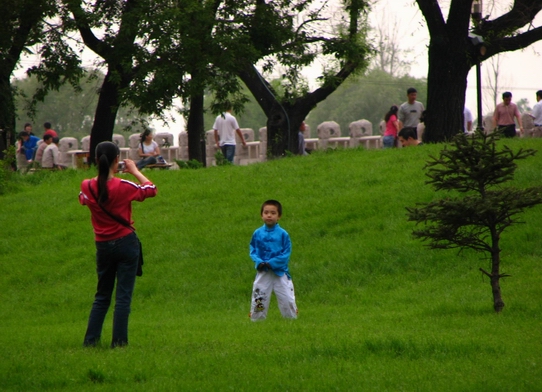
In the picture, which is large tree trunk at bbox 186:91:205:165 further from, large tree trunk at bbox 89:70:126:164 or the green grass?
the green grass

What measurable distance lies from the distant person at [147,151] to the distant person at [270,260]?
12.6 m

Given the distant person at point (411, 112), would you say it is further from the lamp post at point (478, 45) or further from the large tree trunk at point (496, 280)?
the large tree trunk at point (496, 280)

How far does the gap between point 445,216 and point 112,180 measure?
3.35 meters

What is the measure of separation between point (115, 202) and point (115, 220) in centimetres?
16

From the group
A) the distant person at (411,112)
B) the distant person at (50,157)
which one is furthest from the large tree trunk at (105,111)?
the distant person at (411,112)

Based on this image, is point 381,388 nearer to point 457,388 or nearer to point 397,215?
point 457,388

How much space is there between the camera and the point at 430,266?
11.5m

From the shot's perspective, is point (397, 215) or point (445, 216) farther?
point (397, 215)

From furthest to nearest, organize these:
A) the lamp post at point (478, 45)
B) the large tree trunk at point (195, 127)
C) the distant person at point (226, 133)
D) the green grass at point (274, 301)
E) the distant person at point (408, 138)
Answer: the large tree trunk at point (195, 127) → the distant person at point (226, 133) → the distant person at point (408, 138) → the lamp post at point (478, 45) → the green grass at point (274, 301)

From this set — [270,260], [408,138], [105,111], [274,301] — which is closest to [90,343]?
[270,260]

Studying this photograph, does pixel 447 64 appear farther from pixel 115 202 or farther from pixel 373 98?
pixel 373 98

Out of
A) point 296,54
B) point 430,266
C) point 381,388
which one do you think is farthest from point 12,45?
point 381,388

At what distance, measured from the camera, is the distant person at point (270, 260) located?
29.5 feet

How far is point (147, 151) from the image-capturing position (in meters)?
21.8
